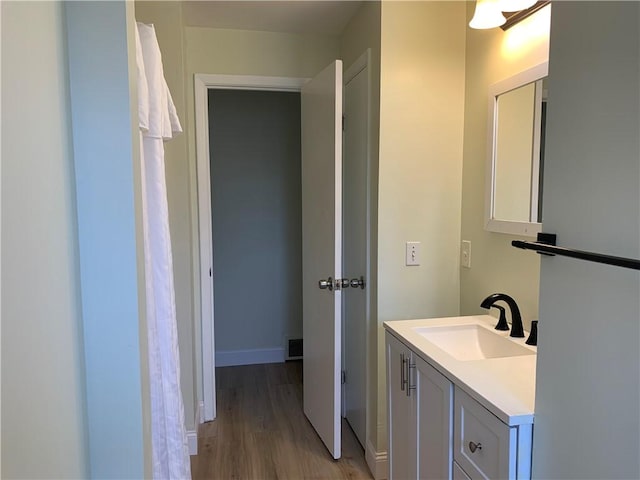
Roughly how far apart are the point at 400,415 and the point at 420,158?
3.71 ft

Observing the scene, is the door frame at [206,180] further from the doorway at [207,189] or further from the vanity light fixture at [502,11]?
the vanity light fixture at [502,11]

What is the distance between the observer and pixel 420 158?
204 cm

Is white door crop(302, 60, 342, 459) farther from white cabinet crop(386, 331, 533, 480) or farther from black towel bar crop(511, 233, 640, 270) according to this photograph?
black towel bar crop(511, 233, 640, 270)

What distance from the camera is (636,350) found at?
78 centimetres

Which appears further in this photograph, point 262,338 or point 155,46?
point 262,338

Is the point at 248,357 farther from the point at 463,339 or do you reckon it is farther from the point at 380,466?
the point at 463,339

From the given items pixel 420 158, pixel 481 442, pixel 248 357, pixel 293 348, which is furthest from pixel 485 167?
pixel 248 357

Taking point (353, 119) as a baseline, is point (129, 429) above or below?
below

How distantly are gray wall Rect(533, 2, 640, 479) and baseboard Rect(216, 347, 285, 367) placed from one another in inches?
110

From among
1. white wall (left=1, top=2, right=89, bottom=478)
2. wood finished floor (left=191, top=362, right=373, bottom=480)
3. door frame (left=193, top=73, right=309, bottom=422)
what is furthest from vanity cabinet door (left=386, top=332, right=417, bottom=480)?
door frame (left=193, top=73, right=309, bottom=422)

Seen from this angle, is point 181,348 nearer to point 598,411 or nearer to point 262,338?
point 262,338

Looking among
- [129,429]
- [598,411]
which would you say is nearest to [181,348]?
[129,429]

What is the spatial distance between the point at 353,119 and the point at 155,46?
132cm

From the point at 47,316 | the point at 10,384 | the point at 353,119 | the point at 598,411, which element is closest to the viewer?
the point at 10,384
